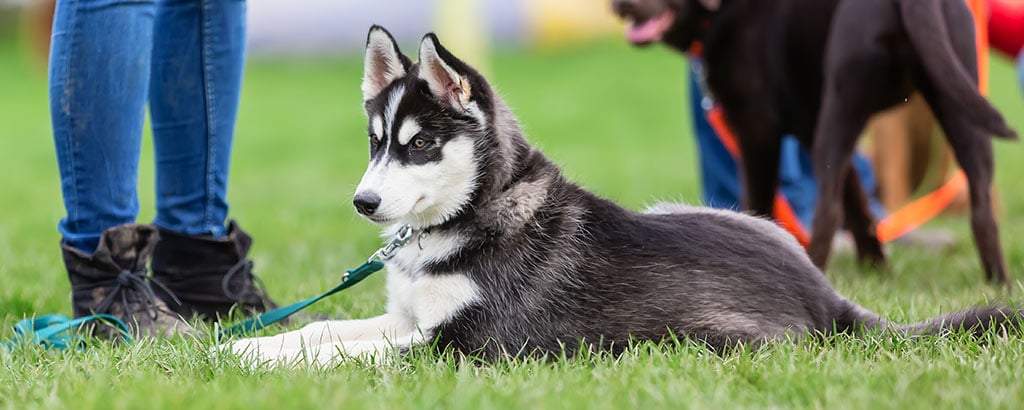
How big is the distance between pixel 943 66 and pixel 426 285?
2256 mm

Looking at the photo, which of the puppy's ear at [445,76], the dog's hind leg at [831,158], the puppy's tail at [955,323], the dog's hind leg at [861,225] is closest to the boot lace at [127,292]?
the puppy's ear at [445,76]

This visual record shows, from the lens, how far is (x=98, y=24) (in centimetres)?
339

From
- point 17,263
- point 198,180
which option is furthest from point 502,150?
point 17,263

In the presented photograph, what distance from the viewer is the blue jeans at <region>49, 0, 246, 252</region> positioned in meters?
3.40

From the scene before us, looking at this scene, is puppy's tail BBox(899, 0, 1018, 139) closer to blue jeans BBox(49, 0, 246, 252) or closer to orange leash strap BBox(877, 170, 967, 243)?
orange leash strap BBox(877, 170, 967, 243)

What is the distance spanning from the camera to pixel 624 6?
222 inches

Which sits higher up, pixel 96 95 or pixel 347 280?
pixel 96 95

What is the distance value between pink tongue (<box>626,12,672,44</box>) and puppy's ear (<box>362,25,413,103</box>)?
8.32 feet

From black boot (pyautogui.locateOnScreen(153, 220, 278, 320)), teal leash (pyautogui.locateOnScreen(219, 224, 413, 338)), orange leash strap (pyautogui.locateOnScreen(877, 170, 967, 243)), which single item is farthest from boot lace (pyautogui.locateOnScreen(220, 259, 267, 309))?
orange leash strap (pyautogui.locateOnScreen(877, 170, 967, 243))

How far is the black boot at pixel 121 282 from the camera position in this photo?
3537mm

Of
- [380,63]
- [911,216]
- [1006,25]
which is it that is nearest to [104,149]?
[380,63]

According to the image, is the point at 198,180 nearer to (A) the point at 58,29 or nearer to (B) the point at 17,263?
(A) the point at 58,29

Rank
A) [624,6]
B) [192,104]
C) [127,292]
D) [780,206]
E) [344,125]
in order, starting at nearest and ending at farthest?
[127,292] → [192,104] → [624,6] → [780,206] → [344,125]

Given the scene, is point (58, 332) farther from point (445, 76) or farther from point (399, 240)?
point (445, 76)
